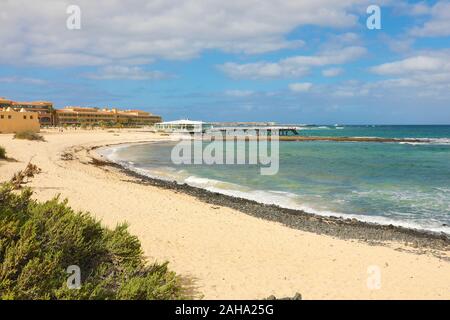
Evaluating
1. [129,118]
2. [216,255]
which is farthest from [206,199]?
[129,118]

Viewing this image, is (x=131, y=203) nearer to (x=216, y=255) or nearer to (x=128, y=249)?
(x=216, y=255)

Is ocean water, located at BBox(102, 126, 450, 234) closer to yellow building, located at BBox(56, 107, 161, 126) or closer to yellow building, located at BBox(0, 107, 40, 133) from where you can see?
yellow building, located at BBox(0, 107, 40, 133)

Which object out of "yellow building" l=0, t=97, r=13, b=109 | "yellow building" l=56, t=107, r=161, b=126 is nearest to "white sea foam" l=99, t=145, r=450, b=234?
"yellow building" l=0, t=97, r=13, b=109

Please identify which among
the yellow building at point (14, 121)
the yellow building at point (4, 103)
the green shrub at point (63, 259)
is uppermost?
the yellow building at point (4, 103)

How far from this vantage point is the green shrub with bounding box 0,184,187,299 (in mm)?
4070

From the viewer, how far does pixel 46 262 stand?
439 centimetres

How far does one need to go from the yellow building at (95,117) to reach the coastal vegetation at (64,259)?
93074 millimetres

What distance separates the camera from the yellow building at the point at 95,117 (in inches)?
3770

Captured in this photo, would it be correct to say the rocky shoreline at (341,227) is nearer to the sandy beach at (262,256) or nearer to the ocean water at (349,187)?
the sandy beach at (262,256)

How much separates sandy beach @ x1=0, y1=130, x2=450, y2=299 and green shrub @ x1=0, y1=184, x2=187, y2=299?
1.08 metres

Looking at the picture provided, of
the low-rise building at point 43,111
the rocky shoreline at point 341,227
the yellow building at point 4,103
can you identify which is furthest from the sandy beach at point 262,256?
the low-rise building at point 43,111

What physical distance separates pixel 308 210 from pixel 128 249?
9.01m

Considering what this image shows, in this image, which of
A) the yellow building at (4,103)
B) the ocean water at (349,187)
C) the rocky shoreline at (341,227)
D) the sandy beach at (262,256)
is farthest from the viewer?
the yellow building at (4,103)
